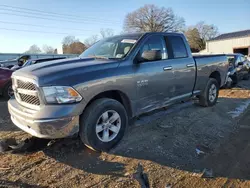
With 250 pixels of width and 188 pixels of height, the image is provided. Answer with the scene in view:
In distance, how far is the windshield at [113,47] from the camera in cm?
413

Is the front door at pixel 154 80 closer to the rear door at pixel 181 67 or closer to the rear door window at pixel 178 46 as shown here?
the rear door at pixel 181 67

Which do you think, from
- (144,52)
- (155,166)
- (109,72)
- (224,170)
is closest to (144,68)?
(144,52)

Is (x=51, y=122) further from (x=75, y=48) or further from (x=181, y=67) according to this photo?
(x=75, y=48)

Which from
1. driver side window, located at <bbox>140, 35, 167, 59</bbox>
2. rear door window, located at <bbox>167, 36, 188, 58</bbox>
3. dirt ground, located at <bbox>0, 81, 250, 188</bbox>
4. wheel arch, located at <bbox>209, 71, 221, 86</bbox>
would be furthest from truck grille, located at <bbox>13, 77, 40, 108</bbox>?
wheel arch, located at <bbox>209, 71, 221, 86</bbox>

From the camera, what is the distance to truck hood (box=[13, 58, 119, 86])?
3.06m

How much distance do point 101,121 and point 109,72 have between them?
789 millimetres

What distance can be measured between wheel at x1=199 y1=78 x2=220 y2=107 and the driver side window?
6.92 feet

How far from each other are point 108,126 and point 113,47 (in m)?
1.66

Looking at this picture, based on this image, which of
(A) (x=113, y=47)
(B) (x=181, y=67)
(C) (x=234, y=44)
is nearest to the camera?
(A) (x=113, y=47)

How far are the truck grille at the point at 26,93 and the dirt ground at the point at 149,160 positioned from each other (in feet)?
2.89

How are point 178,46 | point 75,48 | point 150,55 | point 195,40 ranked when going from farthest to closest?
point 195,40
point 75,48
point 178,46
point 150,55

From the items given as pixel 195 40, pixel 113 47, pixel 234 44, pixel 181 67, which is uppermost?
pixel 195 40

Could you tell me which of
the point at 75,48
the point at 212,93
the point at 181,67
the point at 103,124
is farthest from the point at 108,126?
the point at 75,48

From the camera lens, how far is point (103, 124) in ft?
11.7
